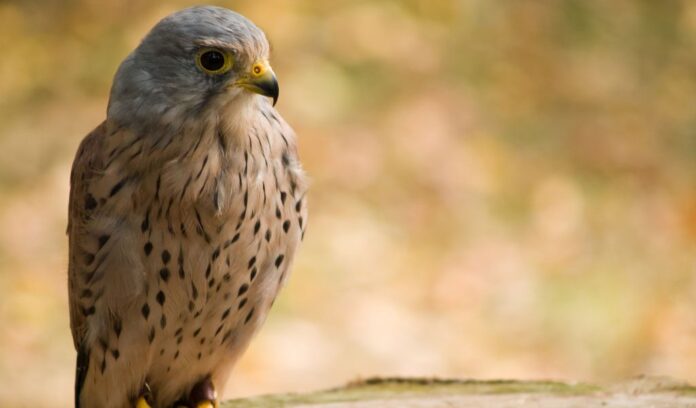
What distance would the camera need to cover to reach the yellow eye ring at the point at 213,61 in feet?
12.1

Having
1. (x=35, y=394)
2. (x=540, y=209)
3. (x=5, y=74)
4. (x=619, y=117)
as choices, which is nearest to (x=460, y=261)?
(x=540, y=209)

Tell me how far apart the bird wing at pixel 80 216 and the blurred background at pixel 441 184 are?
2.57 m

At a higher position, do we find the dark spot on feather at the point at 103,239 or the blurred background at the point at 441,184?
the dark spot on feather at the point at 103,239

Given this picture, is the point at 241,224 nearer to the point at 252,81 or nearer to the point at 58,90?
the point at 252,81

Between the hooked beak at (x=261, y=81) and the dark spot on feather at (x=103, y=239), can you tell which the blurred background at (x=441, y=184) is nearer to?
the dark spot on feather at (x=103, y=239)

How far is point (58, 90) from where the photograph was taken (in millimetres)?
8648

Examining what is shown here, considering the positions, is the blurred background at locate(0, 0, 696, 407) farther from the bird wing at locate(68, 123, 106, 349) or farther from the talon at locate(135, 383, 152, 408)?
the bird wing at locate(68, 123, 106, 349)

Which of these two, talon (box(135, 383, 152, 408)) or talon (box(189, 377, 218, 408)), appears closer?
talon (box(135, 383, 152, 408))

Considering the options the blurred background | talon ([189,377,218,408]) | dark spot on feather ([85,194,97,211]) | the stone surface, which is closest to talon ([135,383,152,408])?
talon ([189,377,218,408])

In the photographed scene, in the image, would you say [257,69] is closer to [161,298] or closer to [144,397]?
[161,298]

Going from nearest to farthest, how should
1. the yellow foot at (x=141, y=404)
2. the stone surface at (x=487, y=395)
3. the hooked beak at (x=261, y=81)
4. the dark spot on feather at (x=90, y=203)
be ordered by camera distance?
1. the hooked beak at (x=261, y=81)
2. the dark spot on feather at (x=90, y=203)
3. the yellow foot at (x=141, y=404)
4. the stone surface at (x=487, y=395)

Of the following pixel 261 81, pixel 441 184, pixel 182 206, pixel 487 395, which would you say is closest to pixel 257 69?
pixel 261 81

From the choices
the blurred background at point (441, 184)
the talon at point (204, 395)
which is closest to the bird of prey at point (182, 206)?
the talon at point (204, 395)

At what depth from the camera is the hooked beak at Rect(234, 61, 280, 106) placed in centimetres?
367
